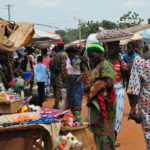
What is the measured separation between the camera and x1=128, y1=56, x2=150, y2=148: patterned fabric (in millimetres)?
3887

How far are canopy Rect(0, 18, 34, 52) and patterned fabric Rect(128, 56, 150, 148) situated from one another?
343cm

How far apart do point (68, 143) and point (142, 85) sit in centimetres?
158

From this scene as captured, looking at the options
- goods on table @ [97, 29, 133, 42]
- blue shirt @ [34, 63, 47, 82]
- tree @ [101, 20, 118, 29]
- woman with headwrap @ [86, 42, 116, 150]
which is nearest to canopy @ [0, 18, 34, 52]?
goods on table @ [97, 29, 133, 42]

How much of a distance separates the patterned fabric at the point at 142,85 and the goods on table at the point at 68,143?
1249 mm

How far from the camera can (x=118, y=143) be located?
605cm

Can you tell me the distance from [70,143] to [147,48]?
75.7 inches

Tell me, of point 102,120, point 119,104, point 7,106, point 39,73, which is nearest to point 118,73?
point 119,104

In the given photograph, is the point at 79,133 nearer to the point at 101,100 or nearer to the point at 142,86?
the point at 101,100

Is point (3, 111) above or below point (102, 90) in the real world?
below

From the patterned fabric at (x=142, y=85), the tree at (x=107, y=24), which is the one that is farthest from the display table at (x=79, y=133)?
the tree at (x=107, y=24)

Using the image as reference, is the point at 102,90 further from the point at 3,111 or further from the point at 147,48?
the point at 3,111

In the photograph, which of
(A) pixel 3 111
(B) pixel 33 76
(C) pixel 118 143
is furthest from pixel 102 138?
(B) pixel 33 76

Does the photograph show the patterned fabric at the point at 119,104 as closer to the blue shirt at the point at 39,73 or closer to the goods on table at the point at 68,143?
the goods on table at the point at 68,143

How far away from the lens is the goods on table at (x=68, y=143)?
15.9 ft
